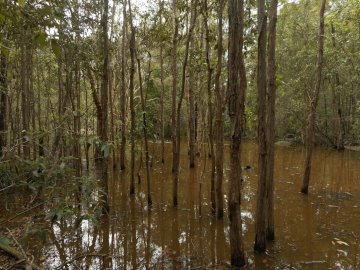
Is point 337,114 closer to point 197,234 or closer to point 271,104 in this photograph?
point 271,104

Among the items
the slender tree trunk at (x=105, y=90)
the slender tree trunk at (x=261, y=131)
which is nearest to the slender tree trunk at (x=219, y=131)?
the slender tree trunk at (x=261, y=131)

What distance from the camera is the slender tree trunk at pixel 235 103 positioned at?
464 centimetres

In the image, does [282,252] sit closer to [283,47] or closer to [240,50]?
[240,50]

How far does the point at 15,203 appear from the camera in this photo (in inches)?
338

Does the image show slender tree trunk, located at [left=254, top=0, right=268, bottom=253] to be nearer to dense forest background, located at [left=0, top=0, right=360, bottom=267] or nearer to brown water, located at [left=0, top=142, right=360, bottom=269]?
dense forest background, located at [left=0, top=0, right=360, bottom=267]

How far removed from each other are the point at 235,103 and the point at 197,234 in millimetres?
3500

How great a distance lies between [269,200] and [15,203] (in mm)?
6229

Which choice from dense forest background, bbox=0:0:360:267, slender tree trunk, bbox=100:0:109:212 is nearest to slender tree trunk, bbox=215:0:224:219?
dense forest background, bbox=0:0:360:267

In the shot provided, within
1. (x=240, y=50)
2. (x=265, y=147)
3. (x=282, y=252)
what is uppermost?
(x=240, y=50)

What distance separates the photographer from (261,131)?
18.1 feet

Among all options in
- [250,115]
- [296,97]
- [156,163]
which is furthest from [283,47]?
[250,115]

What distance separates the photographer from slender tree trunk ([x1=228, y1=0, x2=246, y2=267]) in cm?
464

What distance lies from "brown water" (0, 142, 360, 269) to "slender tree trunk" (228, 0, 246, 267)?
905 mm

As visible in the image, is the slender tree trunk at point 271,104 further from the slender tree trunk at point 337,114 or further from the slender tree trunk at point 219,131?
the slender tree trunk at point 337,114
